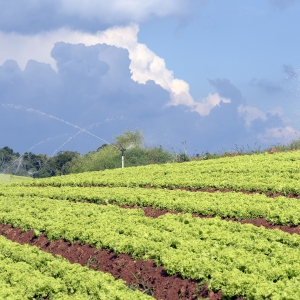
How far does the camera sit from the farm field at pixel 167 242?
380 inches

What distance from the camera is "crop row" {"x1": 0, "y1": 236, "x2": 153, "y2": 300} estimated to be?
972 cm

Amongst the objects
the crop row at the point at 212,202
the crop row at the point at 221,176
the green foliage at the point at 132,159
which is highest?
the green foliage at the point at 132,159

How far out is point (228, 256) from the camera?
34.1ft

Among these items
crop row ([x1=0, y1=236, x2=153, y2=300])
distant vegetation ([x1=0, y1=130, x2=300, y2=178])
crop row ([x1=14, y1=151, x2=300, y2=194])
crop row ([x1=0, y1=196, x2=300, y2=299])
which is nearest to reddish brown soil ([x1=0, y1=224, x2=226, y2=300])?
crop row ([x1=0, y1=196, x2=300, y2=299])

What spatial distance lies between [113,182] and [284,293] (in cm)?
1907

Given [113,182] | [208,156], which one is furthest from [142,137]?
[113,182]

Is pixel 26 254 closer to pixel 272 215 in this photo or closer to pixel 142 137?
Result: pixel 272 215

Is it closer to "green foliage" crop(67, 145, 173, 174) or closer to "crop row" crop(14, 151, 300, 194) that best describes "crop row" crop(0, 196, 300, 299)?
"crop row" crop(14, 151, 300, 194)

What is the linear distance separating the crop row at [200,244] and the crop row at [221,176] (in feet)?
19.1

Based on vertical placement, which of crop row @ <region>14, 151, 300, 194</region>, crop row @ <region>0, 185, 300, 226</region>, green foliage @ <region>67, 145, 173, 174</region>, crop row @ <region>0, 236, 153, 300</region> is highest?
green foliage @ <region>67, 145, 173, 174</region>

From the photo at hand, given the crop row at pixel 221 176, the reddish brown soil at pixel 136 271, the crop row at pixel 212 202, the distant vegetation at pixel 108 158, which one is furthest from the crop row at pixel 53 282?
the distant vegetation at pixel 108 158

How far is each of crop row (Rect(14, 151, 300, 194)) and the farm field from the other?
0.09m

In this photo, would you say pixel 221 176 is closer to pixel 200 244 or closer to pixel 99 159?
pixel 200 244

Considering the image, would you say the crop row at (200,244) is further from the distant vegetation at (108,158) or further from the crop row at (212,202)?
the distant vegetation at (108,158)
